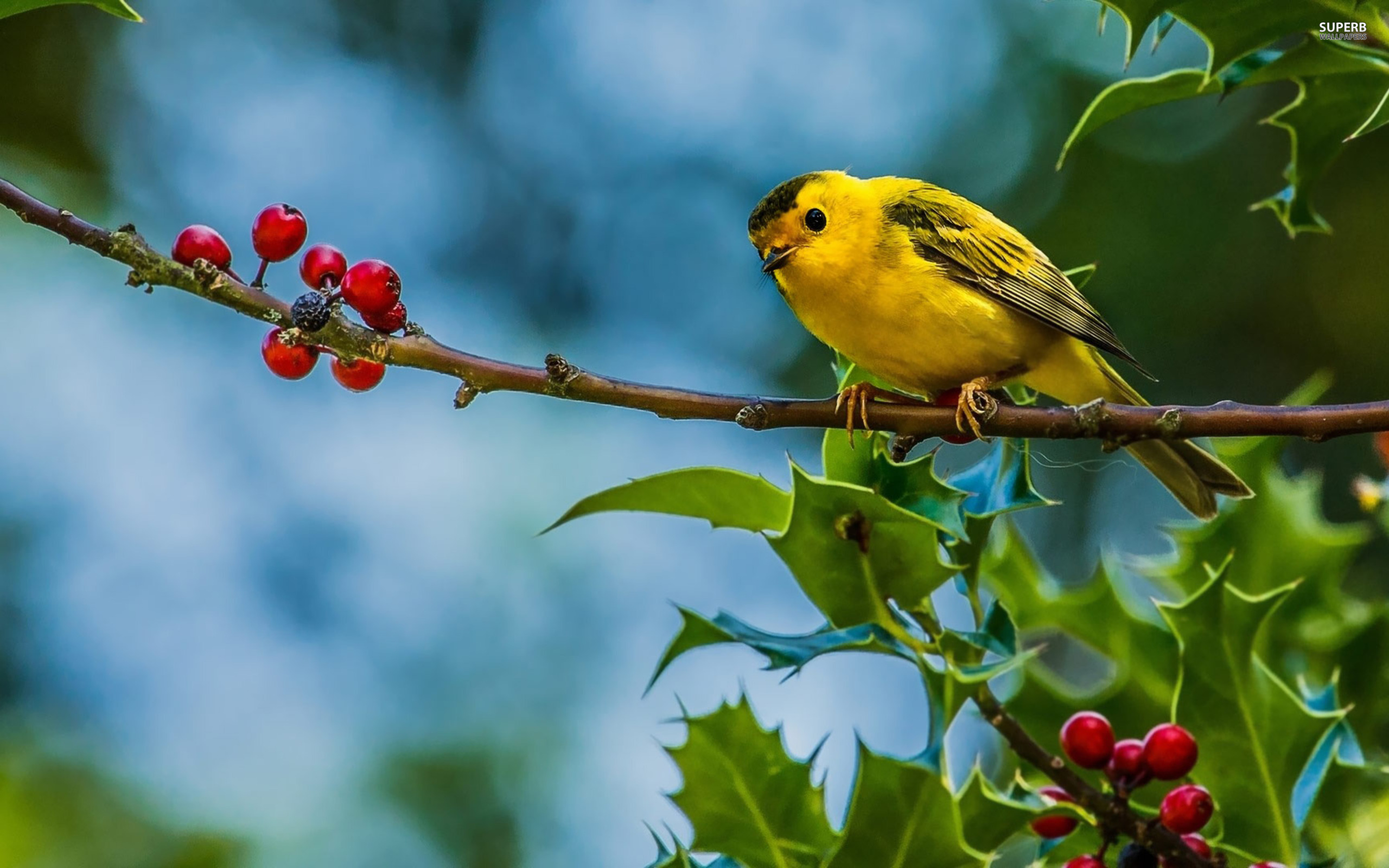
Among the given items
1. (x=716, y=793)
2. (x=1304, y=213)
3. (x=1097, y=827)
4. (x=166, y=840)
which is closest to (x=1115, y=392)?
(x=1304, y=213)

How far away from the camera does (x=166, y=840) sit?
6543 mm

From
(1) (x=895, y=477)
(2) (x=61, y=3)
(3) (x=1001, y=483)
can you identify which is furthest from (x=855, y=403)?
(2) (x=61, y=3)

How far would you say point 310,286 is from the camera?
2.16 m

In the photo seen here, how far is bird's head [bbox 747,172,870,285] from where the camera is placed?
401 cm

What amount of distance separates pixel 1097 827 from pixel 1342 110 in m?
1.59

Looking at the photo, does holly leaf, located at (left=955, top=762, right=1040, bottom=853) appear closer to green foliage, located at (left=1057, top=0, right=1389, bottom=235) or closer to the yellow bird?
green foliage, located at (left=1057, top=0, right=1389, bottom=235)

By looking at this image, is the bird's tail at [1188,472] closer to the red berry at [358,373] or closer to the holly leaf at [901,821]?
the holly leaf at [901,821]

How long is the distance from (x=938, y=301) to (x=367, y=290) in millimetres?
2161

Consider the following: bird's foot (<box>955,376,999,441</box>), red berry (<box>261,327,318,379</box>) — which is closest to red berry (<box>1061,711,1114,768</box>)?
bird's foot (<box>955,376,999,441</box>)

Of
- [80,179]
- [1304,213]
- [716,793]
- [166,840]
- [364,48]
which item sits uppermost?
[364,48]

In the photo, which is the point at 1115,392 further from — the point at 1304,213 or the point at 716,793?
the point at 716,793

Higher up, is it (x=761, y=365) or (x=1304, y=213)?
(x=761, y=365)

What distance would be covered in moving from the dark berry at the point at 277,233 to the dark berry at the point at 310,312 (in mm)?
171

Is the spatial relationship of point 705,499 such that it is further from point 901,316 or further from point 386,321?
point 901,316
